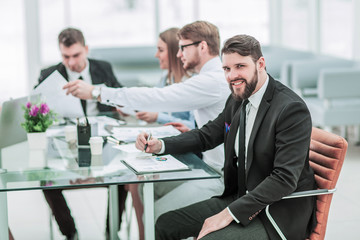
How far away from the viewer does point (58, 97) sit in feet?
11.5

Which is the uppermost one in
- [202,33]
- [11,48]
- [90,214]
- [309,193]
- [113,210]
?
[202,33]

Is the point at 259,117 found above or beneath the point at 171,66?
beneath

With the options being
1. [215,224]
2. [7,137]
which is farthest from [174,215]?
[7,137]

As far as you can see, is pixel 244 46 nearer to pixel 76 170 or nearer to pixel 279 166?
pixel 279 166

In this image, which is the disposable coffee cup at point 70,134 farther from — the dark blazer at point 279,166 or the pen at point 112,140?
the dark blazer at point 279,166

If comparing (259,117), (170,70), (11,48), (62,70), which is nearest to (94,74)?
(62,70)

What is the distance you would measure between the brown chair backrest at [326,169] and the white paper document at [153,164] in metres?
0.56

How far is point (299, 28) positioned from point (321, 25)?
1.14 m

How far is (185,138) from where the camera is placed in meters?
2.68

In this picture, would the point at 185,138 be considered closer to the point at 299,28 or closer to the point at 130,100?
the point at 130,100

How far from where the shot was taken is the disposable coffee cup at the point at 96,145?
2613 millimetres

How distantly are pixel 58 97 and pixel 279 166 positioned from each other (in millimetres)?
1866

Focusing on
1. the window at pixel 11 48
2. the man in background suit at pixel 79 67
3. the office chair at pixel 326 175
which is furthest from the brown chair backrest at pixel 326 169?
the window at pixel 11 48

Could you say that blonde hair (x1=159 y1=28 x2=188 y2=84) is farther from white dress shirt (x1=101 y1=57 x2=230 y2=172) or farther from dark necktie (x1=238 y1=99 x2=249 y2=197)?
dark necktie (x1=238 y1=99 x2=249 y2=197)
